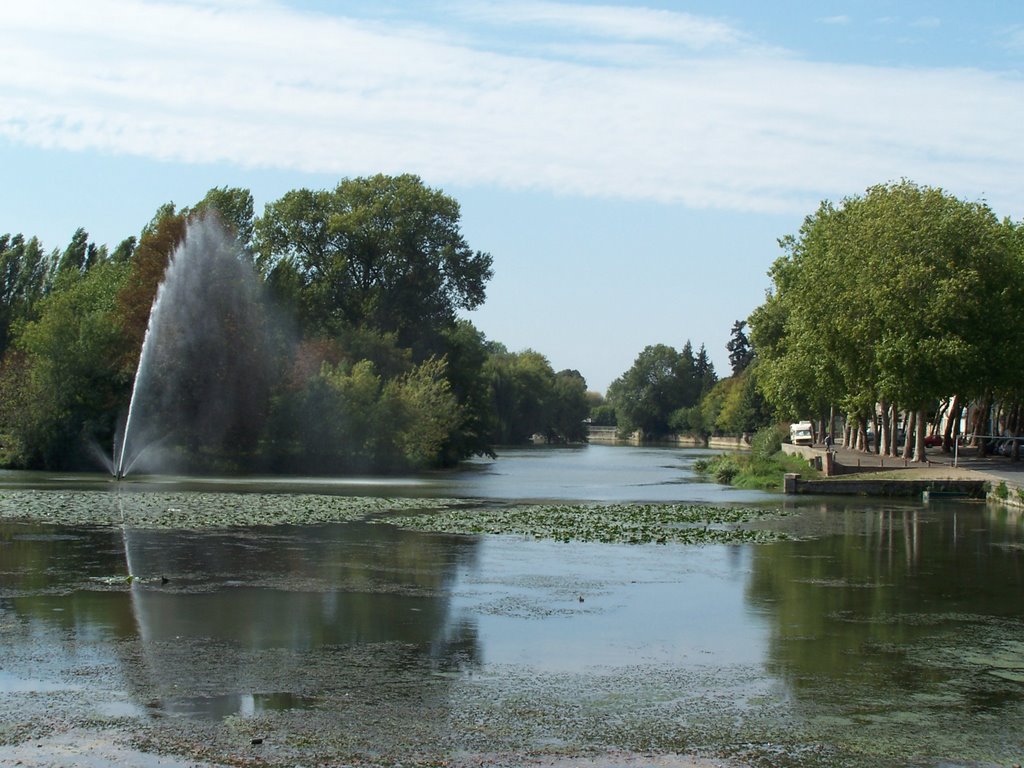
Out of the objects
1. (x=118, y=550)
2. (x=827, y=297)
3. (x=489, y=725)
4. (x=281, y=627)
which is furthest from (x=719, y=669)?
(x=827, y=297)

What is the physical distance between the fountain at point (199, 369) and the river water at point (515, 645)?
37.9m

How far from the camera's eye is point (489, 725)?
12383 millimetres

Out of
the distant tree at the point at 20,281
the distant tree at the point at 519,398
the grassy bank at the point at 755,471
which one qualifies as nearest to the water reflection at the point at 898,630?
the grassy bank at the point at 755,471

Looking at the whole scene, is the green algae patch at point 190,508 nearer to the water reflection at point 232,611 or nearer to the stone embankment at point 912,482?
the water reflection at point 232,611

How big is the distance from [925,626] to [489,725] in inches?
377

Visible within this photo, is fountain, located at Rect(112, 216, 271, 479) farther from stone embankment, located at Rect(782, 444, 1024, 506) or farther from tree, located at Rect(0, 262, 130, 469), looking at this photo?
stone embankment, located at Rect(782, 444, 1024, 506)

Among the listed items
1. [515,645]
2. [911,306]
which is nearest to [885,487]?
[911,306]

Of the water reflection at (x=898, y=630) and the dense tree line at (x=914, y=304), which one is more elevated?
the dense tree line at (x=914, y=304)

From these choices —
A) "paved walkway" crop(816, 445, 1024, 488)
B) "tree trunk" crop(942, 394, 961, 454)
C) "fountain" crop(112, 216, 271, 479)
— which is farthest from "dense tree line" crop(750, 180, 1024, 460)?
"fountain" crop(112, 216, 271, 479)

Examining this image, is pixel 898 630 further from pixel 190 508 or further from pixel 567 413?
pixel 567 413

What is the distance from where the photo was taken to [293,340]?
266 ft

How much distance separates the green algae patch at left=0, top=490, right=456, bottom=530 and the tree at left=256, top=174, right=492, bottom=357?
4835cm

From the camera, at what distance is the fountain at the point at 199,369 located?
67438 millimetres

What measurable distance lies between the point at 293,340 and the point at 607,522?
159ft
